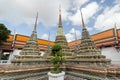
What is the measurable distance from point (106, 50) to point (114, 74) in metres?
9.84

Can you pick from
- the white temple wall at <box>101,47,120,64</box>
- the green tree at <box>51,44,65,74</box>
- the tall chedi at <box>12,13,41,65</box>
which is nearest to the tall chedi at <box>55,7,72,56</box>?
the tall chedi at <box>12,13,41,65</box>

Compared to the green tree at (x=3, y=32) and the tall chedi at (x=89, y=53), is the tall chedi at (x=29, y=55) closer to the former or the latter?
the tall chedi at (x=89, y=53)

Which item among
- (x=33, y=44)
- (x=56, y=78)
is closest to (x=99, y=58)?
(x=56, y=78)

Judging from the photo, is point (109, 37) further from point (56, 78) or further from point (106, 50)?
point (56, 78)

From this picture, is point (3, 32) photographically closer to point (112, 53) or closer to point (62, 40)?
point (62, 40)

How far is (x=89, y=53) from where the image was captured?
26.1 ft

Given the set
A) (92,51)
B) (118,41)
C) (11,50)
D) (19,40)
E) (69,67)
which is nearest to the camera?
(92,51)

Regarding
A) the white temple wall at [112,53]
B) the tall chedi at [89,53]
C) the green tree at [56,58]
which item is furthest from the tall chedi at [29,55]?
the white temple wall at [112,53]

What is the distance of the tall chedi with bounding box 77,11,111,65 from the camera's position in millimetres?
6957

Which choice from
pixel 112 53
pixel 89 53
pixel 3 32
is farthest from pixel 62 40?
pixel 3 32

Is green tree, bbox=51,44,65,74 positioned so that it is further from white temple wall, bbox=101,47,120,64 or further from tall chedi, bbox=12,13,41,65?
white temple wall, bbox=101,47,120,64

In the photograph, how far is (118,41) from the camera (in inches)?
485

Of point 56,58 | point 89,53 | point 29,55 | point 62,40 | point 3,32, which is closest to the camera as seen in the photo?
point 56,58

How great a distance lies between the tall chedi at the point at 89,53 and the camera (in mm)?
6957
